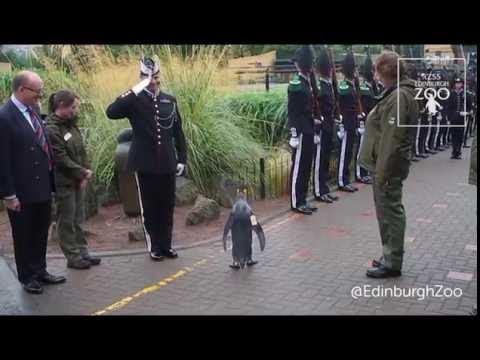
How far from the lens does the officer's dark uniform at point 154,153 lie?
5324mm

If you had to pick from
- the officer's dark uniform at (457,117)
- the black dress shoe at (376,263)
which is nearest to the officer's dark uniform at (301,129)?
the black dress shoe at (376,263)

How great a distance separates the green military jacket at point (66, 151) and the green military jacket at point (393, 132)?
2.61 m

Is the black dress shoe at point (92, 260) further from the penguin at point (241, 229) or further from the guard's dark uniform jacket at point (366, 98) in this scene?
the guard's dark uniform jacket at point (366, 98)

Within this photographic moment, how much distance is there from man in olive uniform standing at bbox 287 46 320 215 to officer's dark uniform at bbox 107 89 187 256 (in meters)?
2.10

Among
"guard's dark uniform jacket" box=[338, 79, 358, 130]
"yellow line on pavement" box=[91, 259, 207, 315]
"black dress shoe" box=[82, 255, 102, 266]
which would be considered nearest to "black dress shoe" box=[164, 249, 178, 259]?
"yellow line on pavement" box=[91, 259, 207, 315]

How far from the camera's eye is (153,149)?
5367mm

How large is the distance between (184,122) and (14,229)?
3.69 metres

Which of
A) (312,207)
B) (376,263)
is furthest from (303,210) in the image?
(376,263)

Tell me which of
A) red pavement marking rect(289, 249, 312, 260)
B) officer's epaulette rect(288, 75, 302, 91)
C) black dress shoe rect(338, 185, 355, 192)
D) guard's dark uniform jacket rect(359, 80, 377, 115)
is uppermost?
officer's epaulette rect(288, 75, 302, 91)

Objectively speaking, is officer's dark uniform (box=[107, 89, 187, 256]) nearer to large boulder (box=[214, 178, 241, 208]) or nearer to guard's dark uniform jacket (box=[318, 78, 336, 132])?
large boulder (box=[214, 178, 241, 208])

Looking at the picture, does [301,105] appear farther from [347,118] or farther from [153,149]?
[153,149]

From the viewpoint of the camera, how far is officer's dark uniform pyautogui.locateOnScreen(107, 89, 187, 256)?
Result: 17.5 feet

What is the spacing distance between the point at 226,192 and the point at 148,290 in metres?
3.19
